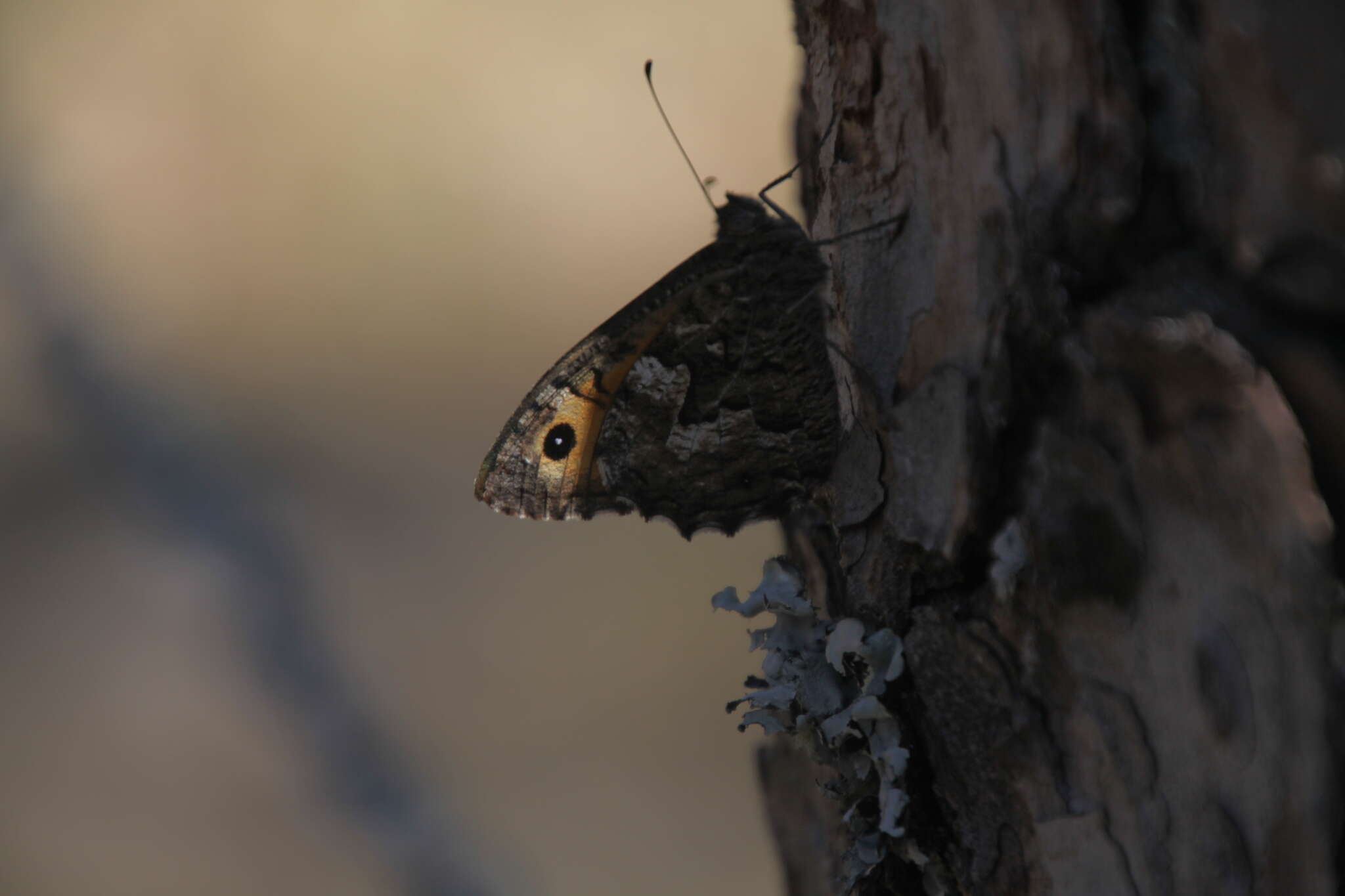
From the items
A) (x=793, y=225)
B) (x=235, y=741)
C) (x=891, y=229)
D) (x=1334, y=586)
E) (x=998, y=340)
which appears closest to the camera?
Result: (x=1334, y=586)

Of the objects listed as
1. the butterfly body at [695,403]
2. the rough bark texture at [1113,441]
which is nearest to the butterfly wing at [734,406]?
the butterfly body at [695,403]

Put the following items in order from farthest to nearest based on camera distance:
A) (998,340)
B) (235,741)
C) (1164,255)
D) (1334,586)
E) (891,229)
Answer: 1. (235,741)
2. (891,229)
3. (998,340)
4. (1164,255)
5. (1334,586)

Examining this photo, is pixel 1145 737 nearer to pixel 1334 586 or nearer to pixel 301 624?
pixel 1334 586

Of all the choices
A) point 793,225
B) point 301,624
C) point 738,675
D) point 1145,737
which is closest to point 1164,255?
point 1145,737

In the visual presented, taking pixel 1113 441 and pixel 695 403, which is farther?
pixel 695 403

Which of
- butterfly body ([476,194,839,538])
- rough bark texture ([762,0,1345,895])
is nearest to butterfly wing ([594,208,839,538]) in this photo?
butterfly body ([476,194,839,538])

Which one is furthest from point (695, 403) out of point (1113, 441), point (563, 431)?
point (1113, 441)

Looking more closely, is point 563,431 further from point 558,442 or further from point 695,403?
point 695,403
